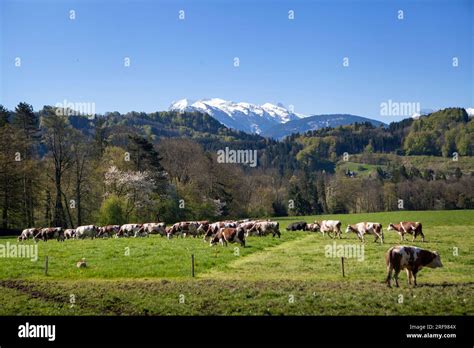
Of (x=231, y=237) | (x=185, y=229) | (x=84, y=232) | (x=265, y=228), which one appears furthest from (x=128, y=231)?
(x=231, y=237)

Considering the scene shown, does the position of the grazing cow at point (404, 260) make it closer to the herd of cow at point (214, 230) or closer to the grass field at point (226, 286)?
the grass field at point (226, 286)

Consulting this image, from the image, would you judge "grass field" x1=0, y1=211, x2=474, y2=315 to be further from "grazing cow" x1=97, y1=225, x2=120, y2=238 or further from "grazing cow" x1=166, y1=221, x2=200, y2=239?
"grazing cow" x1=97, y1=225, x2=120, y2=238

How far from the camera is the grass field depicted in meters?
14.9

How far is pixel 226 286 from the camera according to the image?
17.8 metres

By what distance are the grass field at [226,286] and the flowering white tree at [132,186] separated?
115 ft

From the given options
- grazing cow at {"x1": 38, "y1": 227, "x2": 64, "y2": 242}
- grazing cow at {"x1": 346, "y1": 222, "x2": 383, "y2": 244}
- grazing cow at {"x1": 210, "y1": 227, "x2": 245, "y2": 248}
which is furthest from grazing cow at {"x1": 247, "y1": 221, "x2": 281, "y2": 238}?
grazing cow at {"x1": 38, "y1": 227, "x2": 64, "y2": 242}

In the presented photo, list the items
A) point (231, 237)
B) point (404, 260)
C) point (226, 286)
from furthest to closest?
1. point (231, 237)
2. point (226, 286)
3. point (404, 260)

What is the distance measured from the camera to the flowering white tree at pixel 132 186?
204ft

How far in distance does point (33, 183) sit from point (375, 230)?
42.2m

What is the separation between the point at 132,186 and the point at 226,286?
1848 inches

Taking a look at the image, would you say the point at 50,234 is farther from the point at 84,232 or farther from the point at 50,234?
the point at 84,232

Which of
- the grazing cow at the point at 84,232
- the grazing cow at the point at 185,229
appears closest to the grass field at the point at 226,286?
the grazing cow at the point at 185,229
